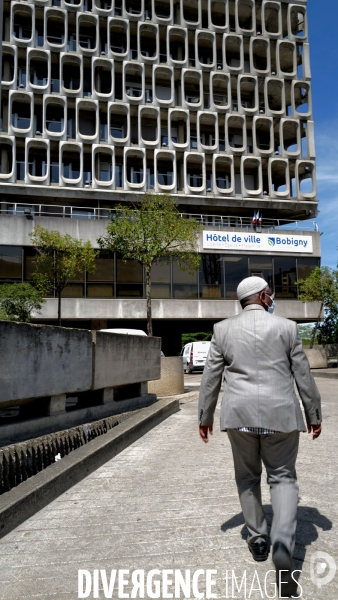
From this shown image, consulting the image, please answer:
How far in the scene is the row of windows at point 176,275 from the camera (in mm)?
33281

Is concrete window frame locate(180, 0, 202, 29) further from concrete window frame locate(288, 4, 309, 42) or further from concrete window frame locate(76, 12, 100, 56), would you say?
concrete window frame locate(288, 4, 309, 42)

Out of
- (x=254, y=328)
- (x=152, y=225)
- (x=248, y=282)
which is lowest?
(x=254, y=328)

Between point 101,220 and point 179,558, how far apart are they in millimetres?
32402

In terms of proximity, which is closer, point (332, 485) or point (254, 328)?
point (254, 328)

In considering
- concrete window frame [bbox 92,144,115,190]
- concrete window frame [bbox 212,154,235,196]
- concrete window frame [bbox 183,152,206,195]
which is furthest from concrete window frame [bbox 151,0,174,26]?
concrete window frame [bbox 92,144,115,190]

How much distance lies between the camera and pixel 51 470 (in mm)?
4828

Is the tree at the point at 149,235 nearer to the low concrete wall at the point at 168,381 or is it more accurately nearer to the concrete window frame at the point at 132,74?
the low concrete wall at the point at 168,381

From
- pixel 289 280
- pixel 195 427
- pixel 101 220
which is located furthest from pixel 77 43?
pixel 195 427

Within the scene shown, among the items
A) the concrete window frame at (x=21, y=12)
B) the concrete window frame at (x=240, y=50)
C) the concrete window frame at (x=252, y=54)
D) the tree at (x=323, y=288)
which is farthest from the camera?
the concrete window frame at (x=252, y=54)

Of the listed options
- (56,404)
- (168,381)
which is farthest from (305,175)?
(56,404)

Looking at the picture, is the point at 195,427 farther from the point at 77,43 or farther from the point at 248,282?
the point at 77,43

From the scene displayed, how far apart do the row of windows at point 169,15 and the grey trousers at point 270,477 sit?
42033 millimetres

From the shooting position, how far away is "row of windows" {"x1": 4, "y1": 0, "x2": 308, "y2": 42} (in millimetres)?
39938

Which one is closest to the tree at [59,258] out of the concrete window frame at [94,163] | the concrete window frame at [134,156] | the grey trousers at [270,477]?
the concrete window frame at [94,163]
